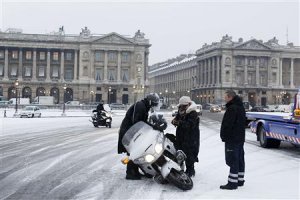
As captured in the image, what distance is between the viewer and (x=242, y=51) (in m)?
125

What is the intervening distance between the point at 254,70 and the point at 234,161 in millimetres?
120361

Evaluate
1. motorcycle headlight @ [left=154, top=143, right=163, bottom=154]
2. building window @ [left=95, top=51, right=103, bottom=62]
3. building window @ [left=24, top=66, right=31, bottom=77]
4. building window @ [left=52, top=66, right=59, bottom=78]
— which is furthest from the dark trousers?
building window @ [left=24, top=66, right=31, bottom=77]

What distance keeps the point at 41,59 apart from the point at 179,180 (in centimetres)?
10939

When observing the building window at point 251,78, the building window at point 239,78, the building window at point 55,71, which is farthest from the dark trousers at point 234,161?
the building window at point 251,78

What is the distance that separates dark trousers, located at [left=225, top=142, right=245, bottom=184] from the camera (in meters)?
9.27

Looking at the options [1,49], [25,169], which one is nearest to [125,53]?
[1,49]

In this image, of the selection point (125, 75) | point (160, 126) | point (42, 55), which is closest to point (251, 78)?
point (125, 75)

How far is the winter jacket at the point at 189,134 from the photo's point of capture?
1016cm

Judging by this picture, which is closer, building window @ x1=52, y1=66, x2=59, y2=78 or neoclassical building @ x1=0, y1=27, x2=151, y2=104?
neoclassical building @ x1=0, y1=27, x2=151, y2=104

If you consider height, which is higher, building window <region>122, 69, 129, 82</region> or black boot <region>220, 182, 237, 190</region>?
building window <region>122, 69, 129, 82</region>

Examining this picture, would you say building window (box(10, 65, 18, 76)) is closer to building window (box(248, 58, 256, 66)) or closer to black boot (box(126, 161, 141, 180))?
building window (box(248, 58, 256, 66))

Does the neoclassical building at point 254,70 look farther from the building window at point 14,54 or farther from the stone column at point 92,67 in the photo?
the building window at point 14,54

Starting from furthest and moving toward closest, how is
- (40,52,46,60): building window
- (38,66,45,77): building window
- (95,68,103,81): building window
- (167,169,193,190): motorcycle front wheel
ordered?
(95,68,103,81): building window → (40,52,46,60): building window → (38,66,45,77): building window → (167,169,193,190): motorcycle front wheel

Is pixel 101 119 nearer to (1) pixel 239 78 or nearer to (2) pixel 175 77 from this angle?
(1) pixel 239 78
